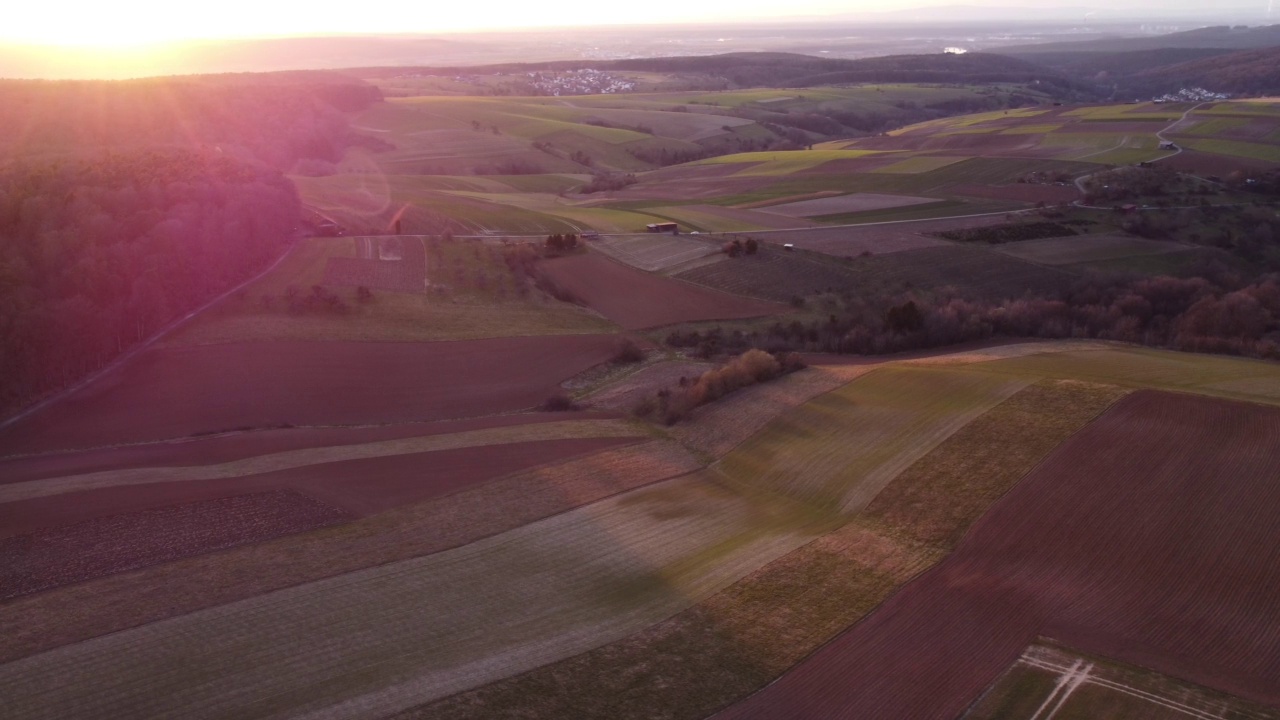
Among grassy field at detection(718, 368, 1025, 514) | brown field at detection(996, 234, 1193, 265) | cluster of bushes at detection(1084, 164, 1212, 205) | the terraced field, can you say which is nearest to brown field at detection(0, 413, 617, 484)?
grassy field at detection(718, 368, 1025, 514)

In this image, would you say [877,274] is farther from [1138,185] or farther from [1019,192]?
[1138,185]

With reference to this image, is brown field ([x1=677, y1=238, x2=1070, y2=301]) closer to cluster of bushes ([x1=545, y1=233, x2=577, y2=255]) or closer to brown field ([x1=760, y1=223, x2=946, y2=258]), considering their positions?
brown field ([x1=760, y1=223, x2=946, y2=258])

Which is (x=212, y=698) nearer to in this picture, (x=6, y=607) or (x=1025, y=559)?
(x=6, y=607)

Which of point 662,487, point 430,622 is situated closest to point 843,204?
point 662,487

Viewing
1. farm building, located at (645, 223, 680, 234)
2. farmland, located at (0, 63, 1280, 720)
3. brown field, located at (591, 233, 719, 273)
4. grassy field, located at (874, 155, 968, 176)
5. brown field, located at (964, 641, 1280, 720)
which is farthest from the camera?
grassy field, located at (874, 155, 968, 176)

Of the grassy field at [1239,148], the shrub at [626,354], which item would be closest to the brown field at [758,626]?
the shrub at [626,354]

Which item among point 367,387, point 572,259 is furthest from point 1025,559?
point 572,259

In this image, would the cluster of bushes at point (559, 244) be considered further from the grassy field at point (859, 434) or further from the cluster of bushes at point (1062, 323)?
the grassy field at point (859, 434)
